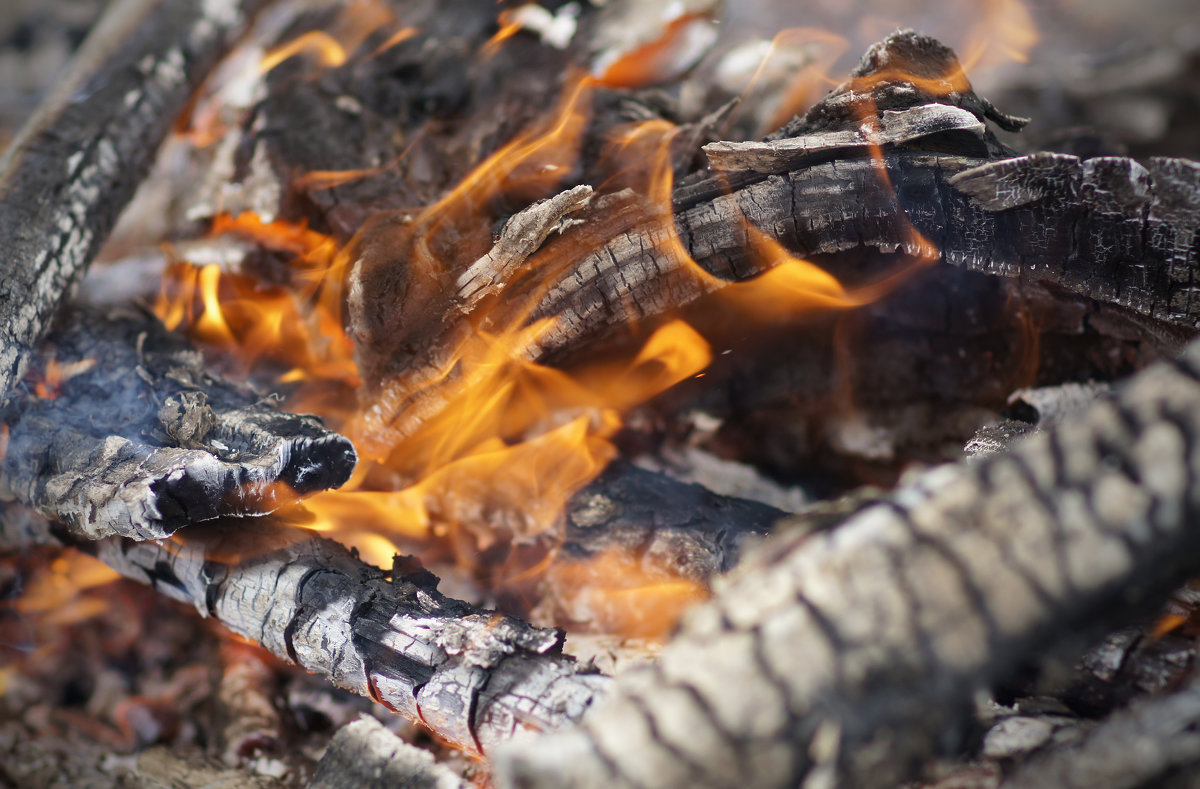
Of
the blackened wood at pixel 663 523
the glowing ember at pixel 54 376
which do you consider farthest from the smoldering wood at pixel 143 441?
the blackened wood at pixel 663 523

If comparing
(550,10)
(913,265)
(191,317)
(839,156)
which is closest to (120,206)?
(191,317)

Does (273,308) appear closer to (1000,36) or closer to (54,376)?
(54,376)

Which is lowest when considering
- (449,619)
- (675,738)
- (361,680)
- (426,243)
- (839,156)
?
(361,680)

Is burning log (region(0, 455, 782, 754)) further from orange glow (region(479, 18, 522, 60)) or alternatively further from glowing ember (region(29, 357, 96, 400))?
orange glow (region(479, 18, 522, 60))

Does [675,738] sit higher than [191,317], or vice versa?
[191,317]

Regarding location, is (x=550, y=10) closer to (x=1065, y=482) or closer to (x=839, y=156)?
(x=839, y=156)

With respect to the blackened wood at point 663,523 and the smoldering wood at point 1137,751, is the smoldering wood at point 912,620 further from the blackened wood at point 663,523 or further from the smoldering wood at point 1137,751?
the blackened wood at point 663,523

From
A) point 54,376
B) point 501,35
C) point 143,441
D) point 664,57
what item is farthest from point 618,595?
point 501,35
